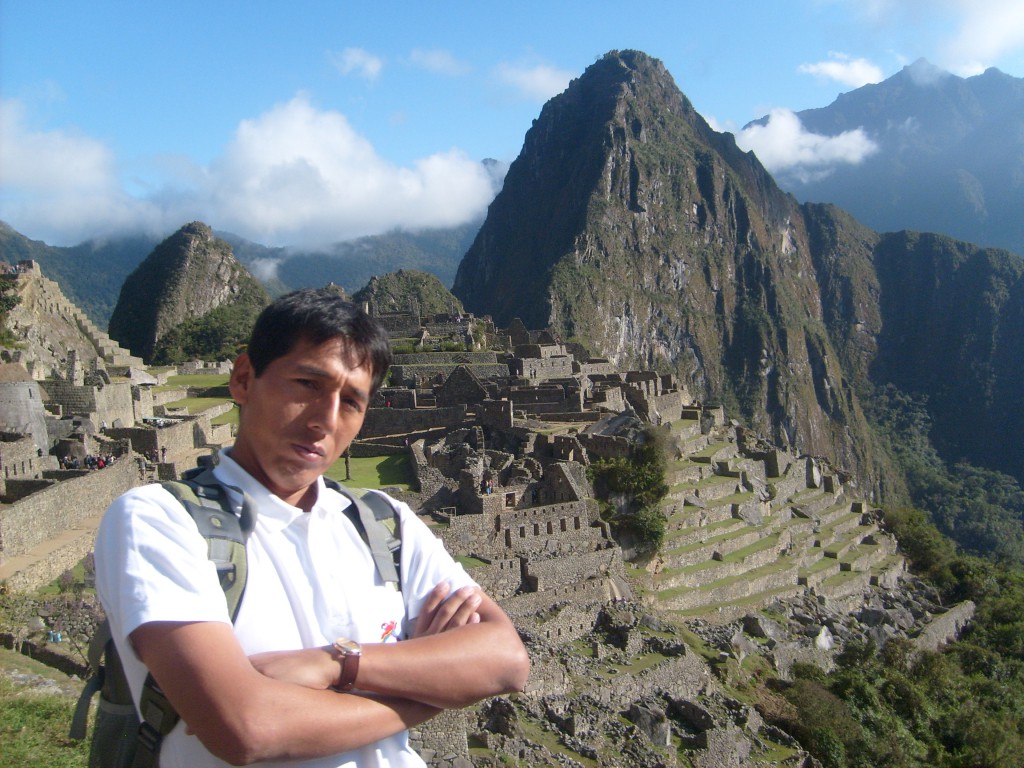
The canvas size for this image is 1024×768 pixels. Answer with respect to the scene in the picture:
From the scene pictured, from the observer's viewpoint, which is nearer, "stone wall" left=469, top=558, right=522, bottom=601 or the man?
the man

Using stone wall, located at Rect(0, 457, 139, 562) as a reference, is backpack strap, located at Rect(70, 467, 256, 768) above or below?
above

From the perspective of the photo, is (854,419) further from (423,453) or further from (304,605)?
(304,605)

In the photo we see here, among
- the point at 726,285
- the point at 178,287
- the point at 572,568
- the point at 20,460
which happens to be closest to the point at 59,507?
the point at 20,460

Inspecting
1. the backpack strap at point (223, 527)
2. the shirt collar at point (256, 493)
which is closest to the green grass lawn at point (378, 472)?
the shirt collar at point (256, 493)

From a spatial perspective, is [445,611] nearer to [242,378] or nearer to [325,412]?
[325,412]

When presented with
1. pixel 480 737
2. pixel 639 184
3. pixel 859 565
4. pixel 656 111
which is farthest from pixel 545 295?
pixel 480 737

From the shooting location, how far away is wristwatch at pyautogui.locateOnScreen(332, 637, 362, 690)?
8.05 ft

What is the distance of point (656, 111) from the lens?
500 ft

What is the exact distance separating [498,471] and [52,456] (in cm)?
967

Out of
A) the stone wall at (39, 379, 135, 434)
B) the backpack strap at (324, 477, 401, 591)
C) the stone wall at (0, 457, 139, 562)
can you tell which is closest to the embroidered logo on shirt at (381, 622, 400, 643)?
the backpack strap at (324, 477, 401, 591)

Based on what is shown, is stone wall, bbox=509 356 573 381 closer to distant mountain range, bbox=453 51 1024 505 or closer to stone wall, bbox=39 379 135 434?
stone wall, bbox=39 379 135 434

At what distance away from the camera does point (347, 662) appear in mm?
2459

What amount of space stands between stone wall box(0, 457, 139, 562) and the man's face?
1193cm

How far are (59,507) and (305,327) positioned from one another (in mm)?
13840
